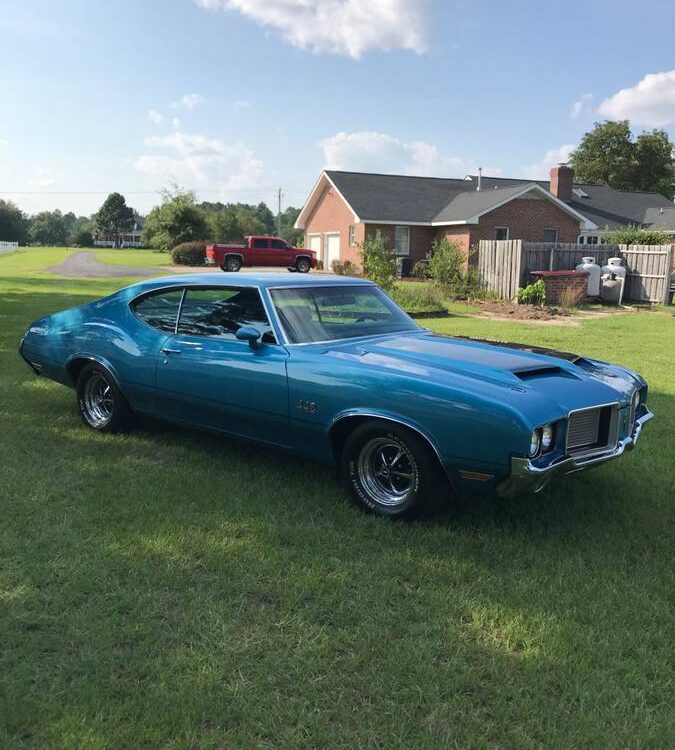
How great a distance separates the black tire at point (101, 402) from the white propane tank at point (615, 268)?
680 inches

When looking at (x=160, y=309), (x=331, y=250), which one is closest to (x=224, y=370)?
(x=160, y=309)

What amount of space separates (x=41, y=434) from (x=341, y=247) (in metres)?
31.3

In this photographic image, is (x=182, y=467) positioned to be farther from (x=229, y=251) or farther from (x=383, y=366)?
(x=229, y=251)

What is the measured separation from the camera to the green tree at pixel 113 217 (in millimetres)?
130375

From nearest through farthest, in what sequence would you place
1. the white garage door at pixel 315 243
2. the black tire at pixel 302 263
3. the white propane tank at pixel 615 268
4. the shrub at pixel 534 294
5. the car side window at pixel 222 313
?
the car side window at pixel 222 313 → the shrub at pixel 534 294 → the white propane tank at pixel 615 268 → the black tire at pixel 302 263 → the white garage door at pixel 315 243

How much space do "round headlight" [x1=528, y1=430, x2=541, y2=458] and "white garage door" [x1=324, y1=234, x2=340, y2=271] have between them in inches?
1323

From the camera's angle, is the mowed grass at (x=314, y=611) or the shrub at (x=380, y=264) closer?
the mowed grass at (x=314, y=611)

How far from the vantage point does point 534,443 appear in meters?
3.54

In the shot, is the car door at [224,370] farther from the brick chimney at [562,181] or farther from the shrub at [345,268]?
the brick chimney at [562,181]

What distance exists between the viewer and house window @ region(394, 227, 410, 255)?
33.5 m

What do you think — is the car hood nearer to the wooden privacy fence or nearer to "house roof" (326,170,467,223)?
the wooden privacy fence

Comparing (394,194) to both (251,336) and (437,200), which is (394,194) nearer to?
(437,200)

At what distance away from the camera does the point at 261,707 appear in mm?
2508

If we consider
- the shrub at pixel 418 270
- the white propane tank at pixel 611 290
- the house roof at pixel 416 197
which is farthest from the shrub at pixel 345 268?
the white propane tank at pixel 611 290
